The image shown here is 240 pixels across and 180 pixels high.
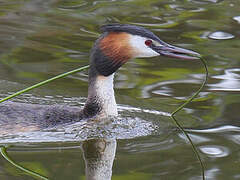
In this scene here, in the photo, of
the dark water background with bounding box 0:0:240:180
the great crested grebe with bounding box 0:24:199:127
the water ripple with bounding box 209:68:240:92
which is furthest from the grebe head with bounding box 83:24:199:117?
the water ripple with bounding box 209:68:240:92

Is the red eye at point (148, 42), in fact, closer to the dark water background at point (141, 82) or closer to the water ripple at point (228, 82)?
the dark water background at point (141, 82)

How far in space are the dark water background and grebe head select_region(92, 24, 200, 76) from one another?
2.52 feet

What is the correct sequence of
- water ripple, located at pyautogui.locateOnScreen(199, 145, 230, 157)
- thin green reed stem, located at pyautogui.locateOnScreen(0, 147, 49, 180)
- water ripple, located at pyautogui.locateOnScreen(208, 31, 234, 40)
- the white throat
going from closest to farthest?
thin green reed stem, located at pyautogui.locateOnScreen(0, 147, 49, 180) → water ripple, located at pyautogui.locateOnScreen(199, 145, 230, 157) → the white throat → water ripple, located at pyautogui.locateOnScreen(208, 31, 234, 40)

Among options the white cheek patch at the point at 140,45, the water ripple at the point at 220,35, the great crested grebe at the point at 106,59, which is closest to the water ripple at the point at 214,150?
the great crested grebe at the point at 106,59

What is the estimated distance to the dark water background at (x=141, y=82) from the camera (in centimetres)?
638

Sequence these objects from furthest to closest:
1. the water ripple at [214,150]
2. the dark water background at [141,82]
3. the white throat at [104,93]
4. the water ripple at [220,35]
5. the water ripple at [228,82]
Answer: the water ripple at [220,35]
the water ripple at [228,82]
the white throat at [104,93]
the water ripple at [214,150]
the dark water background at [141,82]

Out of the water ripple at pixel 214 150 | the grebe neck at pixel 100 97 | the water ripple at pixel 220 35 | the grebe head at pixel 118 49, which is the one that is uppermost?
the grebe head at pixel 118 49

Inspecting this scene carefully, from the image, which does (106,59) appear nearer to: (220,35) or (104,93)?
(104,93)

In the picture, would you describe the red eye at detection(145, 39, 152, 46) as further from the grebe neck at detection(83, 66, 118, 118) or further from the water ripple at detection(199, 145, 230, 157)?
the water ripple at detection(199, 145, 230, 157)

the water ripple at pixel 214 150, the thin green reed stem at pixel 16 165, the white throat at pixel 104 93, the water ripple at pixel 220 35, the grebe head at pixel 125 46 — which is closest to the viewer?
the thin green reed stem at pixel 16 165

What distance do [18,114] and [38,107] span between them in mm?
255

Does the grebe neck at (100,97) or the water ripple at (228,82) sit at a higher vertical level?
the grebe neck at (100,97)

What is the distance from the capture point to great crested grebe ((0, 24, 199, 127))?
23.4 ft

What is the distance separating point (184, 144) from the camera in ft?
22.9
